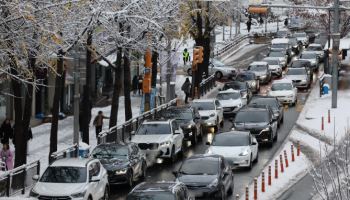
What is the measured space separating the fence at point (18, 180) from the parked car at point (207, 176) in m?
4.65

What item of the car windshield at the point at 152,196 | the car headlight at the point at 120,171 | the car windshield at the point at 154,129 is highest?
the car windshield at the point at 154,129

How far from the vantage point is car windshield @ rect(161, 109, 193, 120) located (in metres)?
39.1

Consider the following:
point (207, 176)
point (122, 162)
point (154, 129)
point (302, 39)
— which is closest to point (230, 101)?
point (154, 129)

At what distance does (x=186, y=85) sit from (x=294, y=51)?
106ft

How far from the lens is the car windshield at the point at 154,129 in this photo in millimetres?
Result: 34125

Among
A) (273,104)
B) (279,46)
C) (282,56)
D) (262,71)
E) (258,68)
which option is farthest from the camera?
(279,46)

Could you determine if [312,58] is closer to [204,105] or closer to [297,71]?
[297,71]

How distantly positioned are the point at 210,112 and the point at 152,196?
835 inches

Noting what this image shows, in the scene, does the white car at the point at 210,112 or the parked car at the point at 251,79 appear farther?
the parked car at the point at 251,79

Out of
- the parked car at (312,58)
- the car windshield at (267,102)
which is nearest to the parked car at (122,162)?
the car windshield at (267,102)

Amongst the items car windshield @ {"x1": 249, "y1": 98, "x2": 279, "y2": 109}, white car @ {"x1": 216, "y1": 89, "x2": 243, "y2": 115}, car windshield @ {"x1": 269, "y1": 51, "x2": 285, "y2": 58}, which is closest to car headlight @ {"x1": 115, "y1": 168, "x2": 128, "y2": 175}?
car windshield @ {"x1": 249, "y1": 98, "x2": 279, "y2": 109}

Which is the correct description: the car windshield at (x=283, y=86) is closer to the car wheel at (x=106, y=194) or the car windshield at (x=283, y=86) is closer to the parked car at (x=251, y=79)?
the parked car at (x=251, y=79)

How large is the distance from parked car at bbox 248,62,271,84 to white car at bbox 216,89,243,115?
13529mm

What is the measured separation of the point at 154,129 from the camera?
113 ft
